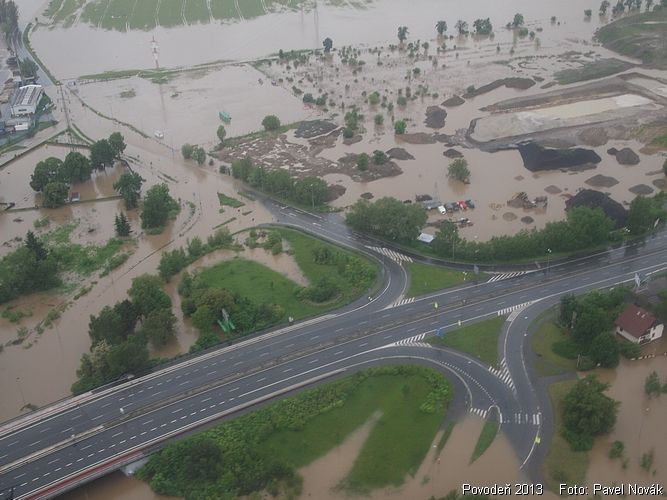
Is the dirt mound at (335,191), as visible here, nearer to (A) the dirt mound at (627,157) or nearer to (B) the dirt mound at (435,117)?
(B) the dirt mound at (435,117)

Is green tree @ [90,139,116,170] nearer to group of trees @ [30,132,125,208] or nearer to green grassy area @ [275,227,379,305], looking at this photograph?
group of trees @ [30,132,125,208]

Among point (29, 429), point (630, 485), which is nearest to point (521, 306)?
point (630, 485)

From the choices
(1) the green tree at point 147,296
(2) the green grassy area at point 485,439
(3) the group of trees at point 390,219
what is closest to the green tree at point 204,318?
(1) the green tree at point 147,296

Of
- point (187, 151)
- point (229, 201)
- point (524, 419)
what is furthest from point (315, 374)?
point (187, 151)

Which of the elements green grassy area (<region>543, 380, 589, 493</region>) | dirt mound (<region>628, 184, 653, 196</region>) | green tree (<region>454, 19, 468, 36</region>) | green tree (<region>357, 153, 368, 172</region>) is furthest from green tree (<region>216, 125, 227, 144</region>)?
green tree (<region>454, 19, 468, 36</region>)

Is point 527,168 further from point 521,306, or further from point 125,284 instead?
point 125,284

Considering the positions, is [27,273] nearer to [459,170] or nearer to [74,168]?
[74,168]
